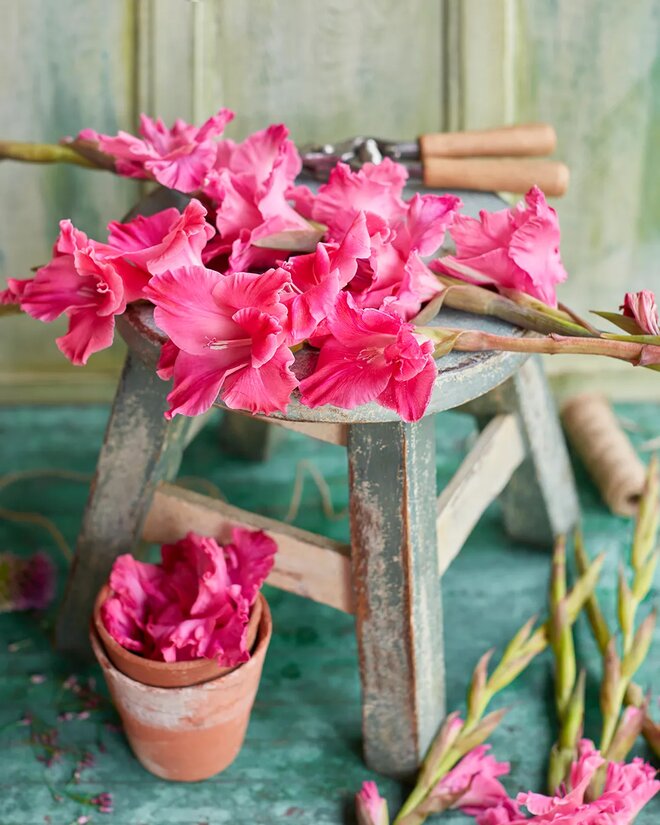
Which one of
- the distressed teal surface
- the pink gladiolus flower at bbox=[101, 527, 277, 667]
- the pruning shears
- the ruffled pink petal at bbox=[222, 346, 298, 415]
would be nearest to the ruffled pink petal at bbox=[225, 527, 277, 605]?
the pink gladiolus flower at bbox=[101, 527, 277, 667]

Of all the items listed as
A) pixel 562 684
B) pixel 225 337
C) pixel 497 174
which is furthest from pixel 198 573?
pixel 497 174

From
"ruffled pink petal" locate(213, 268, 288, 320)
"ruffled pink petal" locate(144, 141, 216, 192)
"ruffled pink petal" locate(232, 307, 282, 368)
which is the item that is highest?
"ruffled pink petal" locate(144, 141, 216, 192)

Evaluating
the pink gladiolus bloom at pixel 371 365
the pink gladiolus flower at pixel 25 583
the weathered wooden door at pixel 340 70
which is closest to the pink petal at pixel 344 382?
the pink gladiolus bloom at pixel 371 365

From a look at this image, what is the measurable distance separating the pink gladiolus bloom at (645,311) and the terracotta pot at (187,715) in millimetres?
553

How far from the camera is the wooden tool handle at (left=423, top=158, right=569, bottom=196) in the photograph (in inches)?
49.3

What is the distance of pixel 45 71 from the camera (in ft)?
5.33

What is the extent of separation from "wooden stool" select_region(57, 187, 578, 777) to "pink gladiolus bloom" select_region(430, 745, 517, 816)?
2.2 inches

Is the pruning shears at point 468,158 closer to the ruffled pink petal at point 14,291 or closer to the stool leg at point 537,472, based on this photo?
the stool leg at point 537,472

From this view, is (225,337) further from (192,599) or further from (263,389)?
(192,599)

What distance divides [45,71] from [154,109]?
0.61 feet

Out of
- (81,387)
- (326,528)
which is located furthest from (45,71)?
(326,528)

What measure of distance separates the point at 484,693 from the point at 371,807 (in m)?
0.22

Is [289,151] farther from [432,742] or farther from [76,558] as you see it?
[432,742]

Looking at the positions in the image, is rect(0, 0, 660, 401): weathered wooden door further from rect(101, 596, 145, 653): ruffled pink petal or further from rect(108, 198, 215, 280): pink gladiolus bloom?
rect(101, 596, 145, 653): ruffled pink petal
